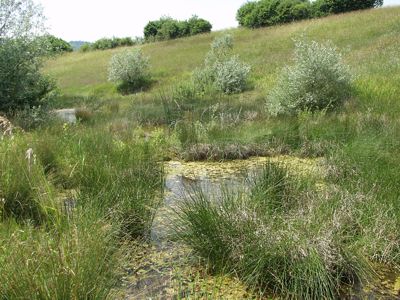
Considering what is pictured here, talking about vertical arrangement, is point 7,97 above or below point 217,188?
above

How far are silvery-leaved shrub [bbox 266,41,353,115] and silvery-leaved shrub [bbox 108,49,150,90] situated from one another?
12.1m

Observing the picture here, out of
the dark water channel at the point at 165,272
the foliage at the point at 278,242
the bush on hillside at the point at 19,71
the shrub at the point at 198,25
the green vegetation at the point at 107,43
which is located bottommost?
the dark water channel at the point at 165,272

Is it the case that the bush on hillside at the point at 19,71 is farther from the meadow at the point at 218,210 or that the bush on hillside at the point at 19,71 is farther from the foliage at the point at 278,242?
the foliage at the point at 278,242

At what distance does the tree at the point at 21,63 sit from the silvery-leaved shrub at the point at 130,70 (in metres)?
9.34

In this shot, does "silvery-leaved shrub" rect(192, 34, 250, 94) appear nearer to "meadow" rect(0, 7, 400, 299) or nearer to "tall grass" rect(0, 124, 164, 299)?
"meadow" rect(0, 7, 400, 299)

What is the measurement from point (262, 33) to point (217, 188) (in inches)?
902

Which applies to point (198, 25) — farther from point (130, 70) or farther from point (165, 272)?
point (165, 272)

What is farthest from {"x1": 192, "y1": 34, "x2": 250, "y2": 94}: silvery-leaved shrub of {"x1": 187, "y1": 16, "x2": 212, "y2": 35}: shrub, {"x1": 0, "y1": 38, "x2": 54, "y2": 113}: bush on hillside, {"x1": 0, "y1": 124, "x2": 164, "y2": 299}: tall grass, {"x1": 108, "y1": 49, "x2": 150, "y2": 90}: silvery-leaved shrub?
{"x1": 187, "y1": 16, "x2": 212, "y2": 35}: shrub

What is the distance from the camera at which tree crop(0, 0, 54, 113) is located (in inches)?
373

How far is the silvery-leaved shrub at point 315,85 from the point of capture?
941 centimetres

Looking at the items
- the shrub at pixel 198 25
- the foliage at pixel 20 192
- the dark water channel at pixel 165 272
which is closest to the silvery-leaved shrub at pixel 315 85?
the dark water channel at pixel 165 272

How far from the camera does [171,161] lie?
7.07 m

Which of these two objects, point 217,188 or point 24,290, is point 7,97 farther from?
point 24,290

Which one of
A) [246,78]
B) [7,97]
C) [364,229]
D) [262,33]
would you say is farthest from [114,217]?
[262,33]
